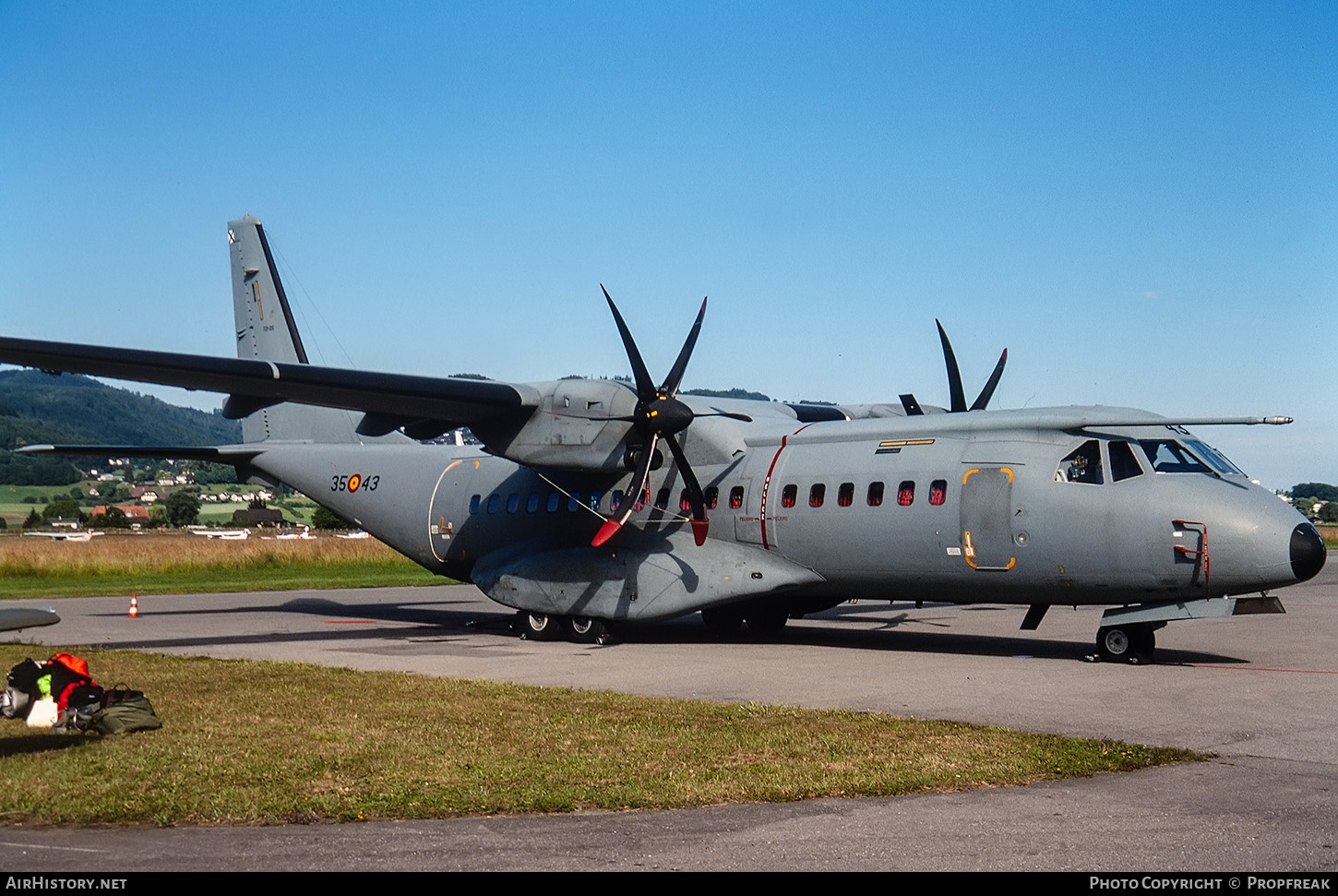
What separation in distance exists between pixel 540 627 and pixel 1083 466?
9.35 meters

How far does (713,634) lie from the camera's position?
21594mm

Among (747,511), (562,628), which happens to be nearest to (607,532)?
(747,511)

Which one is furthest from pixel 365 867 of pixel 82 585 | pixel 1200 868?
pixel 82 585

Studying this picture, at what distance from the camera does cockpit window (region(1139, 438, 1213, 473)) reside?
15.7 m

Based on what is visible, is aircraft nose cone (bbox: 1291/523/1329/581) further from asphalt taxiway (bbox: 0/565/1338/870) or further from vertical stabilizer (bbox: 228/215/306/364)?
vertical stabilizer (bbox: 228/215/306/364)

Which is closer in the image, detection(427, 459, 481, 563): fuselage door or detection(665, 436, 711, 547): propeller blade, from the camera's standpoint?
detection(665, 436, 711, 547): propeller blade

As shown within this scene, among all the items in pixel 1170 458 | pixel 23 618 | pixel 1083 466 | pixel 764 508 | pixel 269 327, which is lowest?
pixel 23 618

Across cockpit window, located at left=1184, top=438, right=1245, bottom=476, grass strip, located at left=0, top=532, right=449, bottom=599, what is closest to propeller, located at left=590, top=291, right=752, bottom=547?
cockpit window, located at left=1184, top=438, right=1245, bottom=476

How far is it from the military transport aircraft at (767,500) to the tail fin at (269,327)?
6.78 ft

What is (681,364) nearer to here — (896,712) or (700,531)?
(700,531)

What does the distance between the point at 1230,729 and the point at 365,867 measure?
8.01m

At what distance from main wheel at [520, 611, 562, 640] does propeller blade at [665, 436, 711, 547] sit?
2.93m

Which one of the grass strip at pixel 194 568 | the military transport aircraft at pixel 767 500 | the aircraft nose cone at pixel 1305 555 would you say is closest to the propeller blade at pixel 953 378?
the military transport aircraft at pixel 767 500
